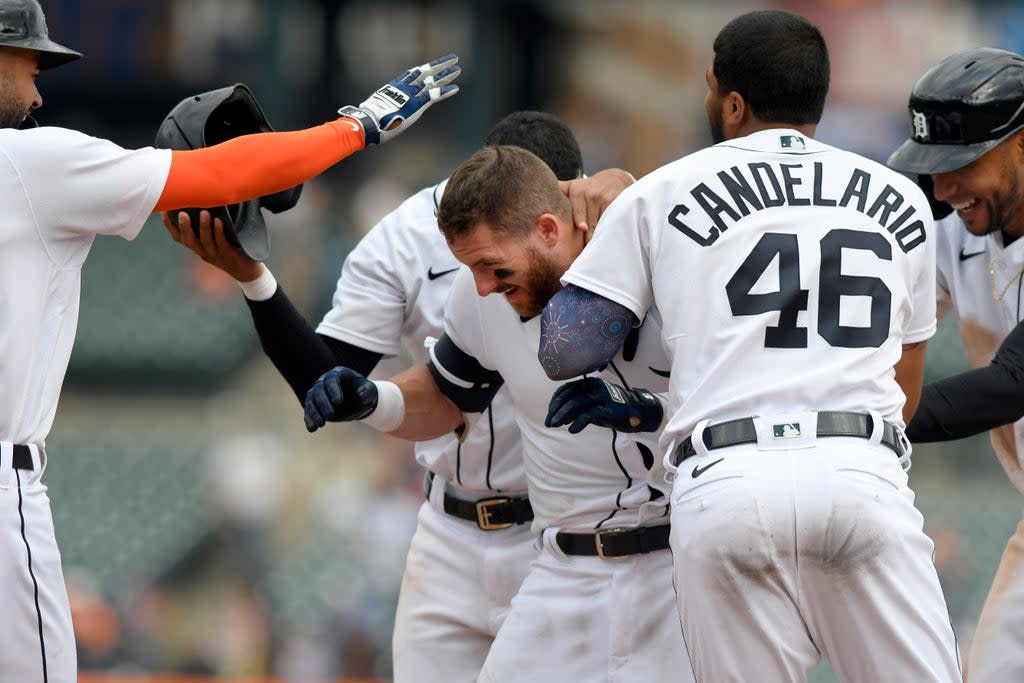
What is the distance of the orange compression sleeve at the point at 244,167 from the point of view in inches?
163

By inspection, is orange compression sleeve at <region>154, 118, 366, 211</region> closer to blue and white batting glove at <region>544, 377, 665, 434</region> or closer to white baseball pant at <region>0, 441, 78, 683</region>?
white baseball pant at <region>0, 441, 78, 683</region>

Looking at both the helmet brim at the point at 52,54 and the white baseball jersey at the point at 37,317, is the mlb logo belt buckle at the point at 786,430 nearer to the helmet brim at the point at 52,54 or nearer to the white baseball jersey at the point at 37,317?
the white baseball jersey at the point at 37,317

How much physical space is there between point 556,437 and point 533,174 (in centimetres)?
76

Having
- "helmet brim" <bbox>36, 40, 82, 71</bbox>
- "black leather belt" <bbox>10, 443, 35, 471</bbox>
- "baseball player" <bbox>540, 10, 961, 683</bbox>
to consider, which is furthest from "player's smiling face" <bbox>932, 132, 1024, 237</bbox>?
"black leather belt" <bbox>10, 443, 35, 471</bbox>

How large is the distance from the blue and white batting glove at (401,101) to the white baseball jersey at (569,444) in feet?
1.65

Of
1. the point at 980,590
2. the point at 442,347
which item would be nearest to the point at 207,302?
the point at 980,590

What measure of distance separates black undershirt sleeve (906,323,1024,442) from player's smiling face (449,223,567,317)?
3.55 feet

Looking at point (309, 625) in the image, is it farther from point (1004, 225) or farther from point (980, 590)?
point (1004, 225)

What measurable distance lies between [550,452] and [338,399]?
62cm

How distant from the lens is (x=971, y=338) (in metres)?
5.14

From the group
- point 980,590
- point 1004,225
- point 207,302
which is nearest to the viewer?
point 1004,225

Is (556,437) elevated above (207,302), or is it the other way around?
(556,437)

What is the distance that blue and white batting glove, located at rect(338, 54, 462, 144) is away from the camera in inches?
181

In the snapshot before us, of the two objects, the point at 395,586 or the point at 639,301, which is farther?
the point at 395,586
